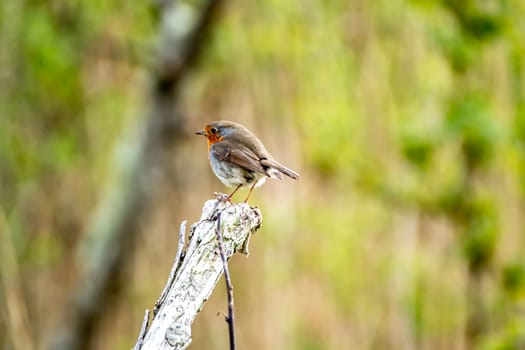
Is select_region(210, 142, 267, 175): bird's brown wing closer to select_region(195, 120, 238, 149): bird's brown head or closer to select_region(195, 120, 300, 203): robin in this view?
select_region(195, 120, 300, 203): robin

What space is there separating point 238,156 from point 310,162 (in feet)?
8.31

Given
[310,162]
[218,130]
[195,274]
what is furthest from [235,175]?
[310,162]

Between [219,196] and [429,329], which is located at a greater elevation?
[429,329]

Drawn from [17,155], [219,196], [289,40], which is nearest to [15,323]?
[17,155]

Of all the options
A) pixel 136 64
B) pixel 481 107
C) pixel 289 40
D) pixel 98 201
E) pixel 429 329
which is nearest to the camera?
pixel 481 107

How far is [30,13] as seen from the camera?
21.0ft

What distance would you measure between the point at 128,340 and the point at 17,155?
1.70 meters

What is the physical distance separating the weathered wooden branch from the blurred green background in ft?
9.00

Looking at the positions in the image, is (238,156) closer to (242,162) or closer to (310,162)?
(242,162)

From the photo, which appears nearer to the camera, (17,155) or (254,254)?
(254,254)

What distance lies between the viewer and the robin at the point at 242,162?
10.7 ft

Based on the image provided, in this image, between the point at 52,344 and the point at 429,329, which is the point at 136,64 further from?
the point at 429,329

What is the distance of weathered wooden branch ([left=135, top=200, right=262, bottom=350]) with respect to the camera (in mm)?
1688

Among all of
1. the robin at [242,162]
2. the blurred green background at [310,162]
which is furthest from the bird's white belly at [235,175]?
the blurred green background at [310,162]
